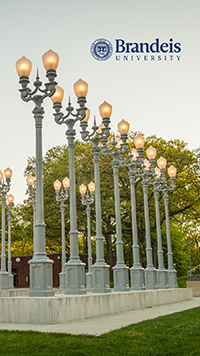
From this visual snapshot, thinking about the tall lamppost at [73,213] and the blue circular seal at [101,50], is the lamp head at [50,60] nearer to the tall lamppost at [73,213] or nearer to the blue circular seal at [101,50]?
the tall lamppost at [73,213]

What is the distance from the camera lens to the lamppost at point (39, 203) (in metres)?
11.0

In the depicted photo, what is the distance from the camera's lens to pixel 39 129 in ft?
39.4

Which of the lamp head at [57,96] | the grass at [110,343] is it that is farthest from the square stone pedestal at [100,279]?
the grass at [110,343]

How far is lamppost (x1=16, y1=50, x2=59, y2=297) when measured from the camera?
11030 mm

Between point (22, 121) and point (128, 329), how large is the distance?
57.0m

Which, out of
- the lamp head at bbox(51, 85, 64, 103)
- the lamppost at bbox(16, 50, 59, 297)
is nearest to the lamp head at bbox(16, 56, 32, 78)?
the lamppost at bbox(16, 50, 59, 297)

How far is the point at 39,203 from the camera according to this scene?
449 inches

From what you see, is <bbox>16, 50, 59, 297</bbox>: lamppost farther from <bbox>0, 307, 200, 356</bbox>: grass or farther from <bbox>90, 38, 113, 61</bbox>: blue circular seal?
<bbox>90, 38, 113, 61</bbox>: blue circular seal

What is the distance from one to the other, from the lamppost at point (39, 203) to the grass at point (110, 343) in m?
2.14

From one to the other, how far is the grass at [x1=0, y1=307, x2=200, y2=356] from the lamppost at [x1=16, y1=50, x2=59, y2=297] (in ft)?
7.01

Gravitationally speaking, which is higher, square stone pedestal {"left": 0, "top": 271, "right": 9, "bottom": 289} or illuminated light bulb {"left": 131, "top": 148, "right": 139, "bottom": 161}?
illuminated light bulb {"left": 131, "top": 148, "right": 139, "bottom": 161}

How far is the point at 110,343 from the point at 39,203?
4.59 meters

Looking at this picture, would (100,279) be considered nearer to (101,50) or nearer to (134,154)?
(134,154)

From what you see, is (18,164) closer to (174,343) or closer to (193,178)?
(193,178)
